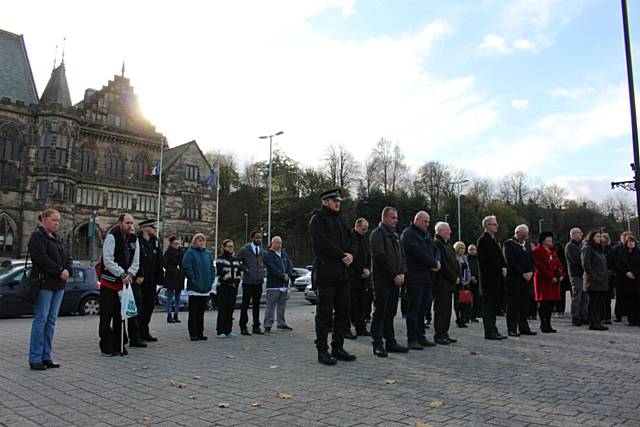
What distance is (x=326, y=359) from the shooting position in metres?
7.11

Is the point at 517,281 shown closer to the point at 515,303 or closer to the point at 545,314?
the point at 515,303

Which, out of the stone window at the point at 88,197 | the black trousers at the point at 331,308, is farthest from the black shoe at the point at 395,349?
the stone window at the point at 88,197

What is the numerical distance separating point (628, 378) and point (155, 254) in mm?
8236

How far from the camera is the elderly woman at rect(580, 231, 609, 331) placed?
11.5m

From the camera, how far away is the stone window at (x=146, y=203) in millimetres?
54438

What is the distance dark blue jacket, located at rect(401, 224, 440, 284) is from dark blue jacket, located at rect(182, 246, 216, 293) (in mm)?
4118

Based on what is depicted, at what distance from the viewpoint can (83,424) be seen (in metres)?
4.32

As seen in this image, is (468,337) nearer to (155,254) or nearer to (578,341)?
(578,341)

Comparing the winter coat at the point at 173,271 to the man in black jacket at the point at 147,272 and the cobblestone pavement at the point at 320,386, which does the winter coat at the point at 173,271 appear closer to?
the man in black jacket at the point at 147,272

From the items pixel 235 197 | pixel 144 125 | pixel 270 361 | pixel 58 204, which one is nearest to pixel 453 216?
pixel 235 197

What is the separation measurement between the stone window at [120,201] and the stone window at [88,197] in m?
1.10

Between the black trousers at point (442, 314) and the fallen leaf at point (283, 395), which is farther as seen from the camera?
the black trousers at point (442, 314)

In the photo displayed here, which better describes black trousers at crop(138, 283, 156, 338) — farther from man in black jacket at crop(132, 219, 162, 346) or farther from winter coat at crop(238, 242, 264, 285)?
winter coat at crop(238, 242, 264, 285)

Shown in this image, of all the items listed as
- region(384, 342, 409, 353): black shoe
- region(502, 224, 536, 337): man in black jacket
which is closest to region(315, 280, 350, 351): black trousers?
region(384, 342, 409, 353): black shoe
